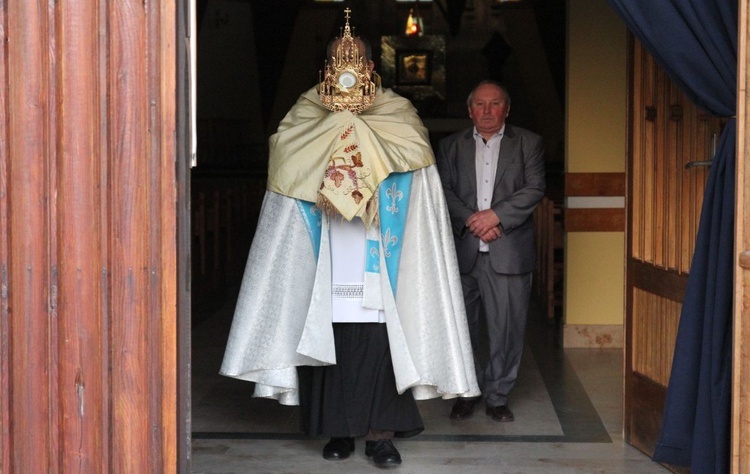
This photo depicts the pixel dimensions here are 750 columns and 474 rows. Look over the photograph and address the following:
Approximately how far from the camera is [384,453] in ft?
15.4

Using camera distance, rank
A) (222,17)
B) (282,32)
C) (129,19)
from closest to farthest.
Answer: (129,19)
(222,17)
(282,32)

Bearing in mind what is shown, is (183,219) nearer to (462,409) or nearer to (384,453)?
(384,453)

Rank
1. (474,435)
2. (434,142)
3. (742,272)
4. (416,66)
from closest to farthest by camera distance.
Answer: (742,272)
(474,435)
(434,142)
(416,66)

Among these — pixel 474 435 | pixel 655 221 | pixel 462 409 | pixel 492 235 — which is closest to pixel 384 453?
pixel 474 435

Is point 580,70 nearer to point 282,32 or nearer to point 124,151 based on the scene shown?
point 124,151

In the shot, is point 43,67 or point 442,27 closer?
point 43,67

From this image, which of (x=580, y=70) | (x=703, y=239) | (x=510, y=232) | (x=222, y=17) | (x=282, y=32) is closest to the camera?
(x=703, y=239)

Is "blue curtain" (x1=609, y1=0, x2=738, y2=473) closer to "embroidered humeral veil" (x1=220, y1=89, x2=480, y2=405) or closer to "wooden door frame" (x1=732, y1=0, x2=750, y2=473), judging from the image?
"wooden door frame" (x1=732, y1=0, x2=750, y2=473)

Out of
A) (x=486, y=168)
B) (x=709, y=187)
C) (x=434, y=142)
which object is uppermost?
(x=434, y=142)

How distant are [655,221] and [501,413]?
1.34 metres

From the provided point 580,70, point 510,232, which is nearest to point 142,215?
point 510,232

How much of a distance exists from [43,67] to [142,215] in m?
0.47

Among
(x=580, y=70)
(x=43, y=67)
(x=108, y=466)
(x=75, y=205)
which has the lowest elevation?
(x=108, y=466)

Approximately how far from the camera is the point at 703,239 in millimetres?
3744
